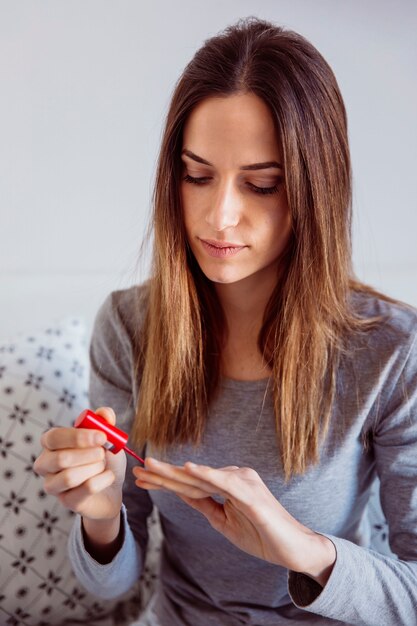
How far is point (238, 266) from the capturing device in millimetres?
895

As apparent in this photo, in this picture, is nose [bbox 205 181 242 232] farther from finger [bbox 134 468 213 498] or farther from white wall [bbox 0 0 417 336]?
white wall [bbox 0 0 417 336]

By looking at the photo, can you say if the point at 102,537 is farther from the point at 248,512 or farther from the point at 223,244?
the point at 223,244

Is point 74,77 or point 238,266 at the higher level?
point 74,77

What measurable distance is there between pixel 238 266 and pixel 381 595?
42 centimetres

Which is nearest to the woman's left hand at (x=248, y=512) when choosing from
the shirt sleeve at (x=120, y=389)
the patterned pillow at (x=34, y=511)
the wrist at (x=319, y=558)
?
the wrist at (x=319, y=558)

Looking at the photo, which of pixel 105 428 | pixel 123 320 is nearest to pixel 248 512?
pixel 105 428

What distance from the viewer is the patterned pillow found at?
1.12 metres

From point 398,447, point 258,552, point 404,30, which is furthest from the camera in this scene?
point 404,30

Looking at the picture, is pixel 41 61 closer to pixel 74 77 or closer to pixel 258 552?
pixel 74 77

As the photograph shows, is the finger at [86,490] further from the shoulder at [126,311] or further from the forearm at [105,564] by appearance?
the shoulder at [126,311]

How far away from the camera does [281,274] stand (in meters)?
0.99

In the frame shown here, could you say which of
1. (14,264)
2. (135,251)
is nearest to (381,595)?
(135,251)

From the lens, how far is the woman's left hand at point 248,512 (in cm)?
75

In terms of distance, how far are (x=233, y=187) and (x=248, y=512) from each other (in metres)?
0.36
